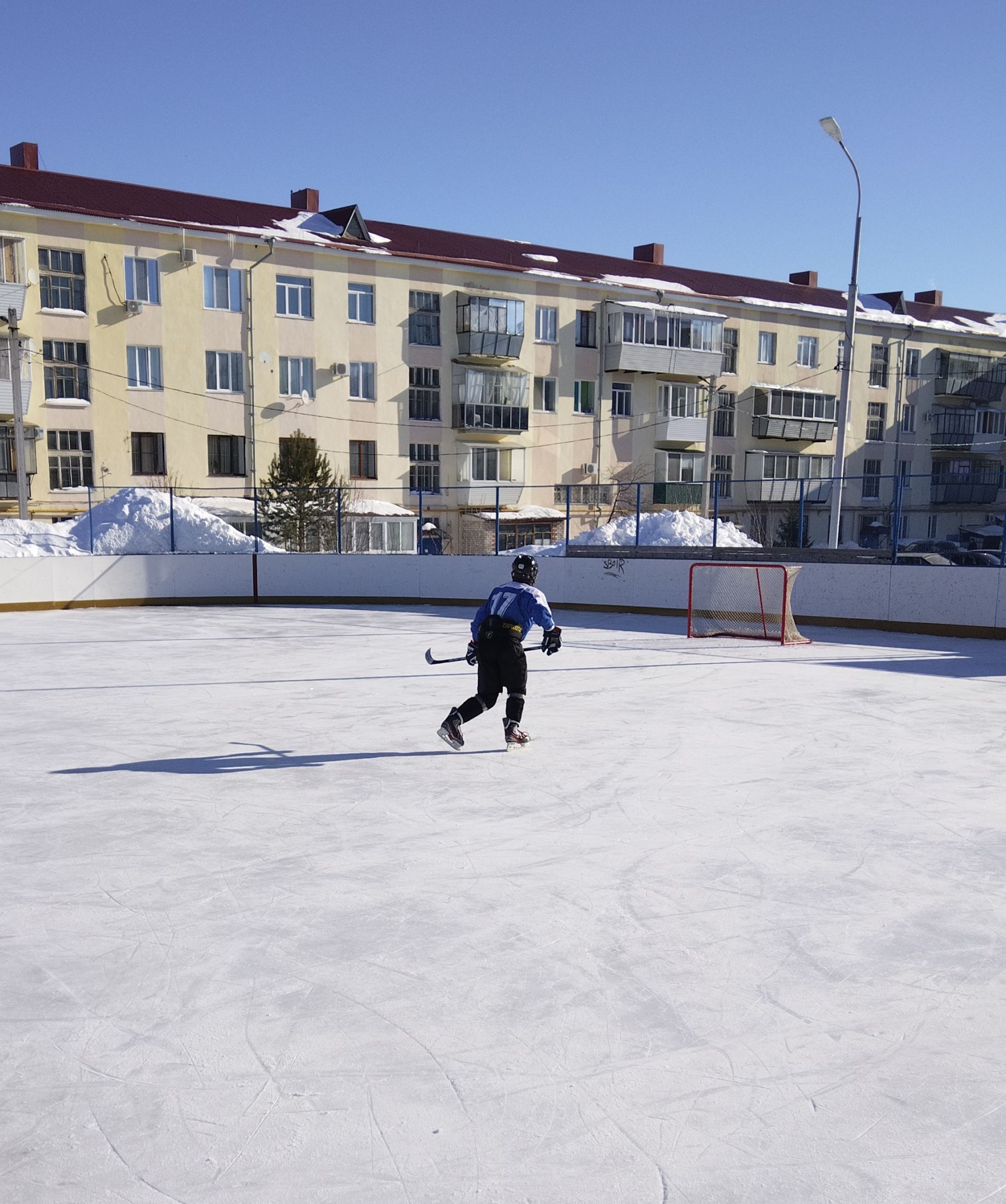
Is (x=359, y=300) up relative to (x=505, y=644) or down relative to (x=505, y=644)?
up

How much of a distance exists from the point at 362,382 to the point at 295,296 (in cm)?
369

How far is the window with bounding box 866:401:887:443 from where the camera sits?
5012cm

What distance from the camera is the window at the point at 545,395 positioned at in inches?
1613

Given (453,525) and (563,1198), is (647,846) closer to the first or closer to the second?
(563,1198)

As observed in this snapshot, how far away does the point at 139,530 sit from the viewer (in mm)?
23406

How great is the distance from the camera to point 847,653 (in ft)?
46.3

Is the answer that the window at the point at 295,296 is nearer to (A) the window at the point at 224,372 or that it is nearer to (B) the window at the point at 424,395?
(A) the window at the point at 224,372

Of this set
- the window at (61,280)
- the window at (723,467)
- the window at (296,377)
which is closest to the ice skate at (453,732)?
the window at (61,280)

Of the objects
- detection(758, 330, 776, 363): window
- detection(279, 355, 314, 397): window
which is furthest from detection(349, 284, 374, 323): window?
detection(758, 330, 776, 363): window

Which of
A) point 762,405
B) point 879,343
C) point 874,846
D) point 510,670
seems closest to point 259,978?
point 874,846

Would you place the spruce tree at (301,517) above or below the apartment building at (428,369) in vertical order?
below

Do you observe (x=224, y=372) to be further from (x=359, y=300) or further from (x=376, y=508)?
(x=376, y=508)

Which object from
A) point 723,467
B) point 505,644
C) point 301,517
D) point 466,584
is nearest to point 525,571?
point 505,644

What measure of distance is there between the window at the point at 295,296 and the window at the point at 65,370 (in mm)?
6615
